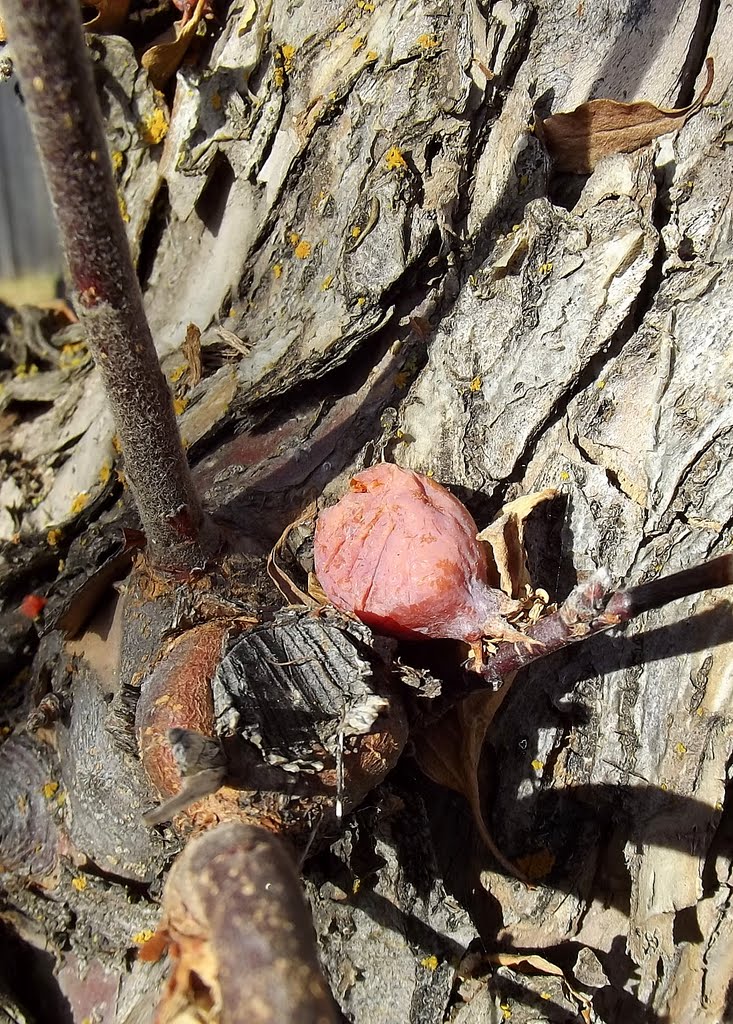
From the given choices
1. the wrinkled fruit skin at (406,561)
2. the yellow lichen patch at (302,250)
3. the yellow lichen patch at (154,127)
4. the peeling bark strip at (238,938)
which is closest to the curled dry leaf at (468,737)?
the wrinkled fruit skin at (406,561)

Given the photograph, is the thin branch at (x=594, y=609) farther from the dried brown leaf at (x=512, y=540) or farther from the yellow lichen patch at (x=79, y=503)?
the yellow lichen patch at (x=79, y=503)

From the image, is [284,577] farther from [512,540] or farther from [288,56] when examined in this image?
[288,56]

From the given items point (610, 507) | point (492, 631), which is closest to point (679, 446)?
point (610, 507)

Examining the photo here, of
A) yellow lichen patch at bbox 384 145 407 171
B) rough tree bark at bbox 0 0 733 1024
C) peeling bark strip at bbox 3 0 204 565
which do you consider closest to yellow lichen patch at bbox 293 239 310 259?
rough tree bark at bbox 0 0 733 1024

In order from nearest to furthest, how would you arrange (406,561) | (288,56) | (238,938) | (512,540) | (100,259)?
(238,938) < (100,259) < (406,561) < (512,540) < (288,56)

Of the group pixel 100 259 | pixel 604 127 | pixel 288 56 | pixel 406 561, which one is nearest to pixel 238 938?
pixel 406 561

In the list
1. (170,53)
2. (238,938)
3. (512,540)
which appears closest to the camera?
(238,938)

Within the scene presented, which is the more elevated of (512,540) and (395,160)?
(395,160)
